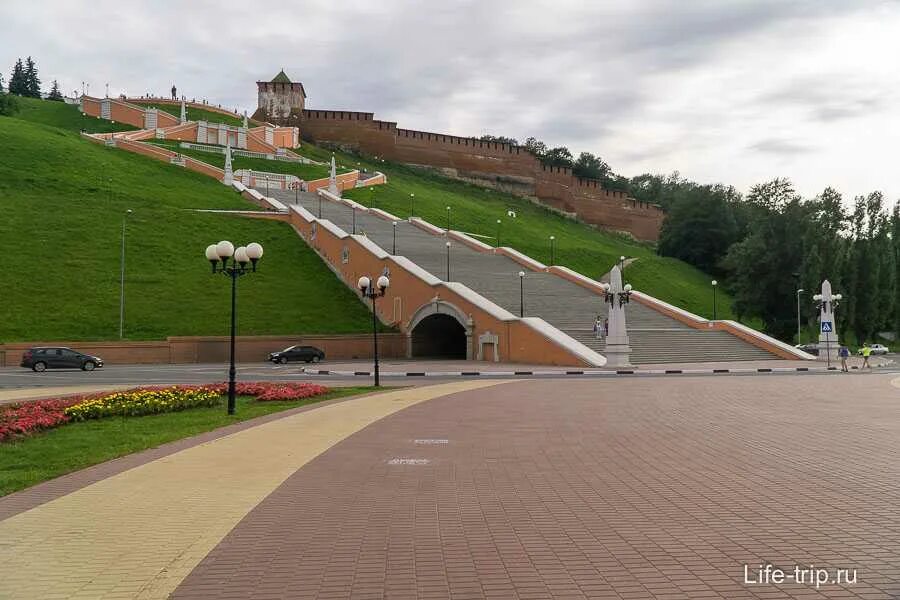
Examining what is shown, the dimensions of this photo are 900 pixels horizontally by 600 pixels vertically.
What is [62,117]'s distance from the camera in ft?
302

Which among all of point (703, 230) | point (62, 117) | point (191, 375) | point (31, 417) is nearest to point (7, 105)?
point (62, 117)

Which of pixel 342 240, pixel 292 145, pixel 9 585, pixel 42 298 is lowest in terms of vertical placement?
pixel 9 585

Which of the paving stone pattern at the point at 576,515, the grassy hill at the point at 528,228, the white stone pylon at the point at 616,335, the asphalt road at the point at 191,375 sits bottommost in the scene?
the asphalt road at the point at 191,375

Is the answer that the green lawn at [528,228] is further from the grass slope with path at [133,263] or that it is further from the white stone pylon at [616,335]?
the white stone pylon at [616,335]

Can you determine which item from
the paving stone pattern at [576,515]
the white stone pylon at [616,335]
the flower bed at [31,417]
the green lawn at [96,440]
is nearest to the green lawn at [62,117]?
the white stone pylon at [616,335]

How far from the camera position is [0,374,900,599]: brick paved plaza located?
5.05m

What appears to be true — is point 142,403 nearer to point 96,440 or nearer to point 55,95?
point 96,440

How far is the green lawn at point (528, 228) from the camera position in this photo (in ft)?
199

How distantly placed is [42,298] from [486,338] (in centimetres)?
2141

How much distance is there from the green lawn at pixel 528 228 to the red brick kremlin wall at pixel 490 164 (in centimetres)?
265

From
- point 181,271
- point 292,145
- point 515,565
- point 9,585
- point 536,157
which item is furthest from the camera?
point 536,157

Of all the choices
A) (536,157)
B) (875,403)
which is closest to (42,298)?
(875,403)

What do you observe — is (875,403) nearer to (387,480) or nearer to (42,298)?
(387,480)

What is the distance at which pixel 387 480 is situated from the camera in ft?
27.4
